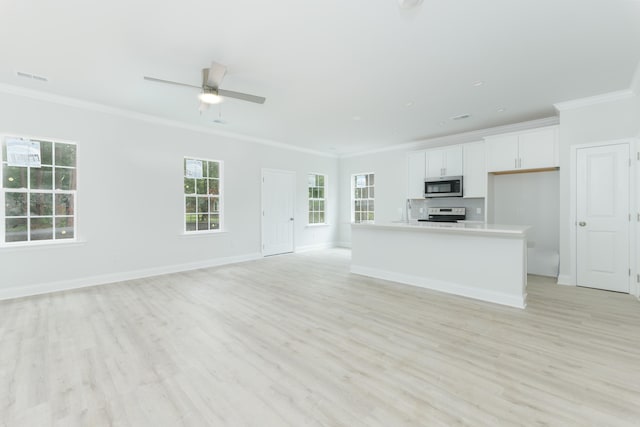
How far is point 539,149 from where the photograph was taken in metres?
4.61

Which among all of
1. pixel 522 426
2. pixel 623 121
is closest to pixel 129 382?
pixel 522 426

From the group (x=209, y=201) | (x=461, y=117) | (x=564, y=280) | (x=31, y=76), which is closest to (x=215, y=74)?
(x=31, y=76)

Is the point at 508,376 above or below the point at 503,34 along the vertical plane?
below

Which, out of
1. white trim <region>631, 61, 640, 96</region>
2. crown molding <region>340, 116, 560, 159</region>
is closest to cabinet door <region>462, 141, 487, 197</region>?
crown molding <region>340, 116, 560, 159</region>

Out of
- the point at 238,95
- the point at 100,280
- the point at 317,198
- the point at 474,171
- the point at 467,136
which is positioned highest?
the point at 467,136

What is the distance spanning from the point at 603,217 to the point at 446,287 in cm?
249

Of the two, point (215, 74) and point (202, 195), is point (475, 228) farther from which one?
point (202, 195)

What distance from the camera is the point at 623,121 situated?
3.90 meters

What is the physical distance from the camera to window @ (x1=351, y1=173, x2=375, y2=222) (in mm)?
7867

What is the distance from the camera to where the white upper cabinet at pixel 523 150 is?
4496mm

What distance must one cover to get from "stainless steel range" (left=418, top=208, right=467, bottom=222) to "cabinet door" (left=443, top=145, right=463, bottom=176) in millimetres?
768

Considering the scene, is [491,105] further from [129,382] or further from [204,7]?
[129,382]

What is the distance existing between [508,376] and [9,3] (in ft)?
15.5

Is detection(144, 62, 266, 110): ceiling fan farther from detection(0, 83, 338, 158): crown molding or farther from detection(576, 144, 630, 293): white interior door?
detection(576, 144, 630, 293): white interior door
